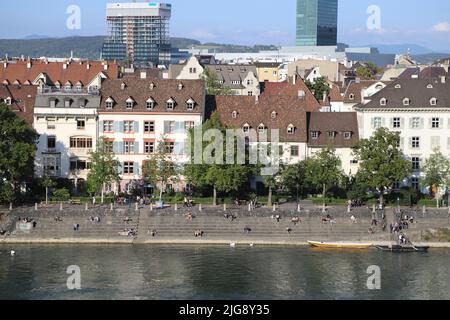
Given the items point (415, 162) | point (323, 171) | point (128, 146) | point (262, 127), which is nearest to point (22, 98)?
point (128, 146)

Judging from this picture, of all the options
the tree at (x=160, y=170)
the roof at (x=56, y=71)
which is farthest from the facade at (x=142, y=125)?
the roof at (x=56, y=71)

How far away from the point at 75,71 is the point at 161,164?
4574 centimetres

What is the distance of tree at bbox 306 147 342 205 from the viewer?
87500 mm

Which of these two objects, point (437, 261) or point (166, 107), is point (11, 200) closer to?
point (166, 107)

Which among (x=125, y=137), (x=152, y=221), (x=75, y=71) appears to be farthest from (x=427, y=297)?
(x=75, y=71)

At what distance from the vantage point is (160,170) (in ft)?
291

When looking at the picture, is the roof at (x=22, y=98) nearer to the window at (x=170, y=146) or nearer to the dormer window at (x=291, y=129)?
the window at (x=170, y=146)

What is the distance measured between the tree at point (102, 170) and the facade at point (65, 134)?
397 cm

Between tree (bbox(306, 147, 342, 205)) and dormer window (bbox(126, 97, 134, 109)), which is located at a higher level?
dormer window (bbox(126, 97, 134, 109))

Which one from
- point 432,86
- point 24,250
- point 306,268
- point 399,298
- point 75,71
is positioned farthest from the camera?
point 75,71

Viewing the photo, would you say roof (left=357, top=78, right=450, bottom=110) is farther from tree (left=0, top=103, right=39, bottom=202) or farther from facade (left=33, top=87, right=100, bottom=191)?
tree (left=0, top=103, right=39, bottom=202)

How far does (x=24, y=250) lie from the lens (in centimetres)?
7669

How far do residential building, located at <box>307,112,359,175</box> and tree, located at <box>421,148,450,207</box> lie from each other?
649 cm

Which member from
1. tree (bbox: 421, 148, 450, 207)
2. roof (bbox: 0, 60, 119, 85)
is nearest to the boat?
tree (bbox: 421, 148, 450, 207)
